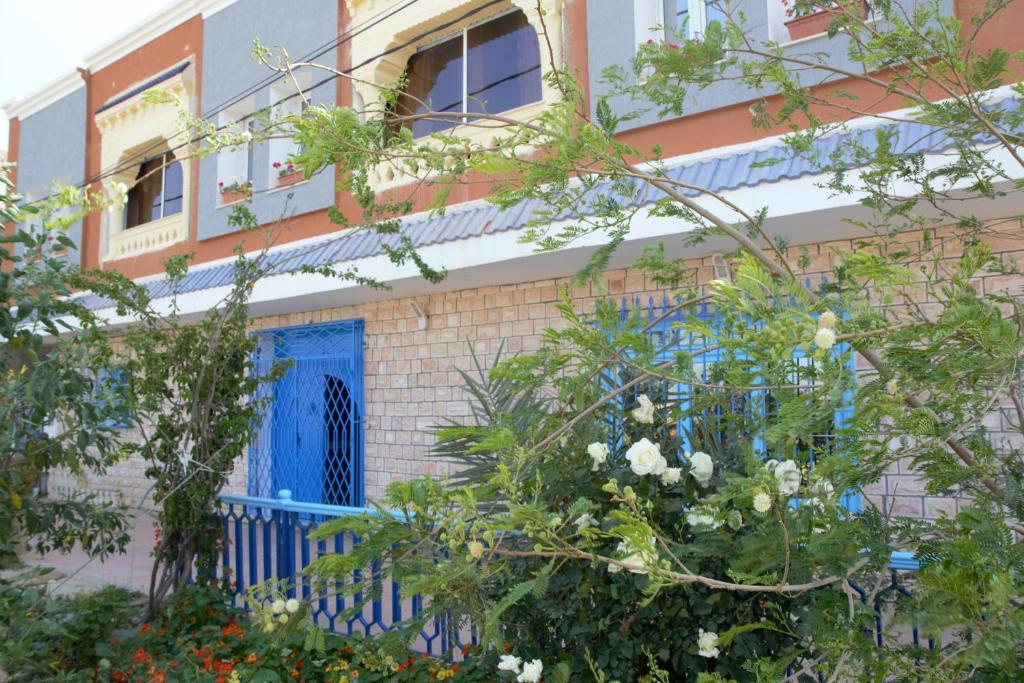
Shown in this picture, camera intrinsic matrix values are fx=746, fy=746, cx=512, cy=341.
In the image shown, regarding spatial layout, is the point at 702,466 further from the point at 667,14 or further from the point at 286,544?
the point at 667,14

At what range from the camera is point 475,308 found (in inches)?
291

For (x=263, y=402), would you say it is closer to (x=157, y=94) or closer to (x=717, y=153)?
(x=157, y=94)

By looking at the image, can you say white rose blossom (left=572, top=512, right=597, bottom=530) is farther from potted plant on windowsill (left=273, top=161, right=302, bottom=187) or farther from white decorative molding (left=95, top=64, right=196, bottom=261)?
white decorative molding (left=95, top=64, right=196, bottom=261)

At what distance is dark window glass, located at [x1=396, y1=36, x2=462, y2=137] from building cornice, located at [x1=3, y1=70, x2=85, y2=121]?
6578 millimetres

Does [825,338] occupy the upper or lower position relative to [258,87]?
lower

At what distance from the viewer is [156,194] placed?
11.3 m

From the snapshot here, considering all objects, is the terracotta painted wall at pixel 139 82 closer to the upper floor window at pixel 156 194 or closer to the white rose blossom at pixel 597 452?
the upper floor window at pixel 156 194

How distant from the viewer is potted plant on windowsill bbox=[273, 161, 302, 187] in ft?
28.3

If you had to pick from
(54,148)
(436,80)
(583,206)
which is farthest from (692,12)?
(54,148)

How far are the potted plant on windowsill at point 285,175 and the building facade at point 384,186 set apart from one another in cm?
2

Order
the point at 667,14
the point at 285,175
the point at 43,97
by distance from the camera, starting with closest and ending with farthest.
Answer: the point at 667,14 < the point at 285,175 < the point at 43,97

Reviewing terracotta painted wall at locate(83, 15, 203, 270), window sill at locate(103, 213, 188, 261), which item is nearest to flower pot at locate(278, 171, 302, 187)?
terracotta painted wall at locate(83, 15, 203, 270)

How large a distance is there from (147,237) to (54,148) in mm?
3070

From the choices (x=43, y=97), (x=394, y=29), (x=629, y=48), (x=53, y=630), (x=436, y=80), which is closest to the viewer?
(x=53, y=630)
